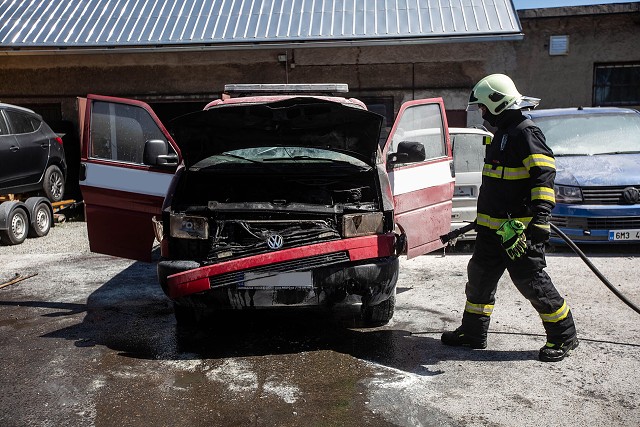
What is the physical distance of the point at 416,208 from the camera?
235 inches

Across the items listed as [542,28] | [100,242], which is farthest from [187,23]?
[100,242]

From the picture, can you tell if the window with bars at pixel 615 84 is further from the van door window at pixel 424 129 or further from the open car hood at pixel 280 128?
the open car hood at pixel 280 128

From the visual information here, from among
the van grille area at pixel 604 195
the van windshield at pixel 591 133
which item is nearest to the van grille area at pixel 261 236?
the van grille area at pixel 604 195

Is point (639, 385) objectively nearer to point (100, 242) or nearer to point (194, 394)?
point (194, 394)

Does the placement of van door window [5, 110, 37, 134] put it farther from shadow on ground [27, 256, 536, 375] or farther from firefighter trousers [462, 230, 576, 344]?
firefighter trousers [462, 230, 576, 344]

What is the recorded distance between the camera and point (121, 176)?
20.1ft

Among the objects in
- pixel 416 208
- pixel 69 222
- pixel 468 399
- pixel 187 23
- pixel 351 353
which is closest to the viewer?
pixel 468 399

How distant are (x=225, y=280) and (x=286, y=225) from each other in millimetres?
675

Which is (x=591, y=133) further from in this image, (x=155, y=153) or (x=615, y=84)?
(x=155, y=153)

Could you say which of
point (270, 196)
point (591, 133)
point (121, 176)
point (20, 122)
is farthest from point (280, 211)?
point (20, 122)

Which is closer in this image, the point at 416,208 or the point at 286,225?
the point at 286,225

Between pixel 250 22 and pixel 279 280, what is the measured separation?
9.54 m

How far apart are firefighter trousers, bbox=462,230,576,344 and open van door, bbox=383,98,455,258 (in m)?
0.97

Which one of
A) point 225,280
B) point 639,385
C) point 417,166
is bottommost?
point 639,385
